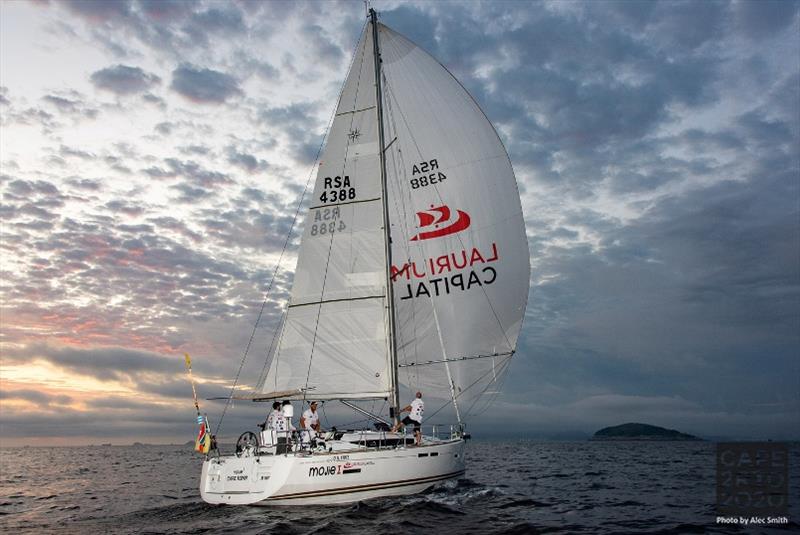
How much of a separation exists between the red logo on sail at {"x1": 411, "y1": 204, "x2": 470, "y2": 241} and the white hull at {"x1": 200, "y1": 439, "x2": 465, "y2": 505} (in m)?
8.27

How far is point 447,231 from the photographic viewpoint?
75.4ft

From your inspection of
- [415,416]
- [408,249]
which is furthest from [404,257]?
[415,416]

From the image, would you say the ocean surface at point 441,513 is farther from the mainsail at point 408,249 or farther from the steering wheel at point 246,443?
the mainsail at point 408,249

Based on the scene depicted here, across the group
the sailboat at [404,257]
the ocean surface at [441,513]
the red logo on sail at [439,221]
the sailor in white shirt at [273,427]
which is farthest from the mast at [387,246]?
the sailor in white shirt at [273,427]

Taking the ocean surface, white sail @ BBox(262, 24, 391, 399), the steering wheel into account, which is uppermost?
white sail @ BBox(262, 24, 391, 399)

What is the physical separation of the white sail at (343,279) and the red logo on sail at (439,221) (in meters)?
2.41

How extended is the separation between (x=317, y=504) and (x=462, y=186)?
12.1 meters

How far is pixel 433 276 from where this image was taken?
22.9 m

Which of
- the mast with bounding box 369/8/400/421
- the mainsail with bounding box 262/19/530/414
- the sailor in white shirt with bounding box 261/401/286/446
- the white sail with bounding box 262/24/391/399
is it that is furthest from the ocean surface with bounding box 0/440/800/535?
the white sail with bounding box 262/24/391/399

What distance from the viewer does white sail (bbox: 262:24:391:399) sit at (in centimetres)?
2066

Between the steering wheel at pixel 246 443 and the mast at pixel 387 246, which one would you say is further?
the mast at pixel 387 246

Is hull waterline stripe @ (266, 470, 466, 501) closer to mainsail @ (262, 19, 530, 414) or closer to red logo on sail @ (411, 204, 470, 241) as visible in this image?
mainsail @ (262, 19, 530, 414)

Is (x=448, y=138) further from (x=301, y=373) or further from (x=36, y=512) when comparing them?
(x=36, y=512)

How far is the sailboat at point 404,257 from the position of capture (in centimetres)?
2070
